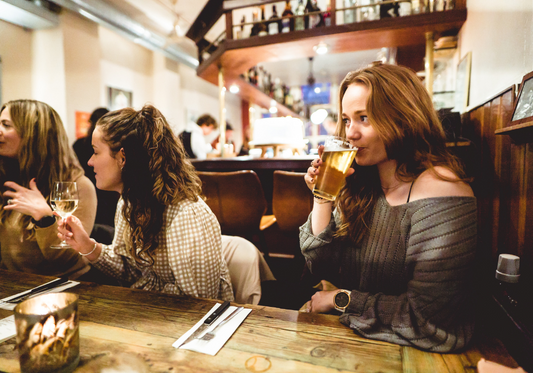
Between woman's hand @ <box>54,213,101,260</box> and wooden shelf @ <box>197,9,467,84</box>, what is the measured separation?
2.29 m

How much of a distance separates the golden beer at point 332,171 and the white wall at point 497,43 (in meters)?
0.72

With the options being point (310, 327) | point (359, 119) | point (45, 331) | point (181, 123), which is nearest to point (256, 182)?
point (359, 119)

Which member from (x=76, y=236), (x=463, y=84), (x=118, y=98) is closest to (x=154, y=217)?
(x=76, y=236)

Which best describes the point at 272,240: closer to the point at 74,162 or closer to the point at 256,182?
the point at 256,182

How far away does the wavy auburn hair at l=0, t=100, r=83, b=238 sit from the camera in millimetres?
1642

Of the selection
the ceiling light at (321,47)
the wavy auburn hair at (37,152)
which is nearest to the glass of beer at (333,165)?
the wavy auburn hair at (37,152)

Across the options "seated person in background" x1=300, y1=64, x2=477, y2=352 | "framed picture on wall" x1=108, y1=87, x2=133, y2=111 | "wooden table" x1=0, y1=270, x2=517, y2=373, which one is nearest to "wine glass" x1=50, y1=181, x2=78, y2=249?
"wooden table" x1=0, y1=270, x2=517, y2=373

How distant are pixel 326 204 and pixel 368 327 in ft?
1.49

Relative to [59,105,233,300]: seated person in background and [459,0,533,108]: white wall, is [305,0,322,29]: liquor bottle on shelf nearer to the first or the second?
[459,0,533,108]: white wall

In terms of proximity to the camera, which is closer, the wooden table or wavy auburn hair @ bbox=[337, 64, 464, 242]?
the wooden table

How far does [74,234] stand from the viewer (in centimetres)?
120

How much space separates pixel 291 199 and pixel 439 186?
1250 mm

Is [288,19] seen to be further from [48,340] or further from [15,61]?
[48,340]

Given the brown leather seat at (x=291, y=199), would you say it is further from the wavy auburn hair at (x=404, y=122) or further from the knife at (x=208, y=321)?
the knife at (x=208, y=321)
